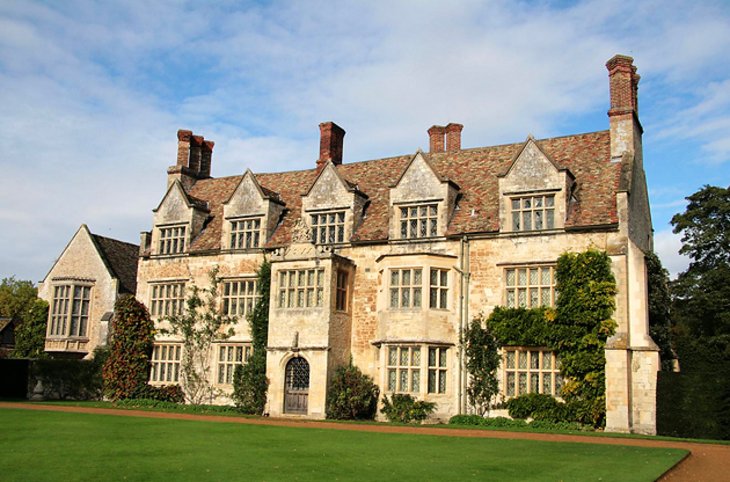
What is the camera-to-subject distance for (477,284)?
26.7 metres

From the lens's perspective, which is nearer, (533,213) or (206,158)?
(533,213)

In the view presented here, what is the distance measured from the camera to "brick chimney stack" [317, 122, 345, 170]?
34.7 metres

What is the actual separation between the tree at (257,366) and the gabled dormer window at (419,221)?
249 inches

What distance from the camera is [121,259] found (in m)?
38.9

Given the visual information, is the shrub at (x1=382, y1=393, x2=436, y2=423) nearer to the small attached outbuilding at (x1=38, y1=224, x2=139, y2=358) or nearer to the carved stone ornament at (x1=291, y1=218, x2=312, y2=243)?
the carved stone ornament at (x1=291, y1=218, x2=312, y2=243)

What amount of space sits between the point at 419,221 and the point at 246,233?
873 cm

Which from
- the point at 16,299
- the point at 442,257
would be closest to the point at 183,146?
the point at 442,257

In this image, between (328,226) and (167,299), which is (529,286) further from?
(167,299)

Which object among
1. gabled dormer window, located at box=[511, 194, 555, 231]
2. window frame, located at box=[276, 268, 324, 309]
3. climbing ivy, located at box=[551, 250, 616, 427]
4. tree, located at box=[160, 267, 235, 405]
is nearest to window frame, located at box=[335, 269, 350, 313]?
window frame, located at box=[276, 268, 324, 309]

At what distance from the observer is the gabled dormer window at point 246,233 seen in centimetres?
3228

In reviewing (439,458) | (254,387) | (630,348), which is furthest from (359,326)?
(439,458)

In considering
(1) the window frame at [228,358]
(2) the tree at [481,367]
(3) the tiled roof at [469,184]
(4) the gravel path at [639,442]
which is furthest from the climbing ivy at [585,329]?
(1) the window frame at [228,358]

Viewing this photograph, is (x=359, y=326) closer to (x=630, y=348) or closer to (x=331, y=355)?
(x=331, y=355)

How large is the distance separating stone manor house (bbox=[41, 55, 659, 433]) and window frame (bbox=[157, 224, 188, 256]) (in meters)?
0.61
